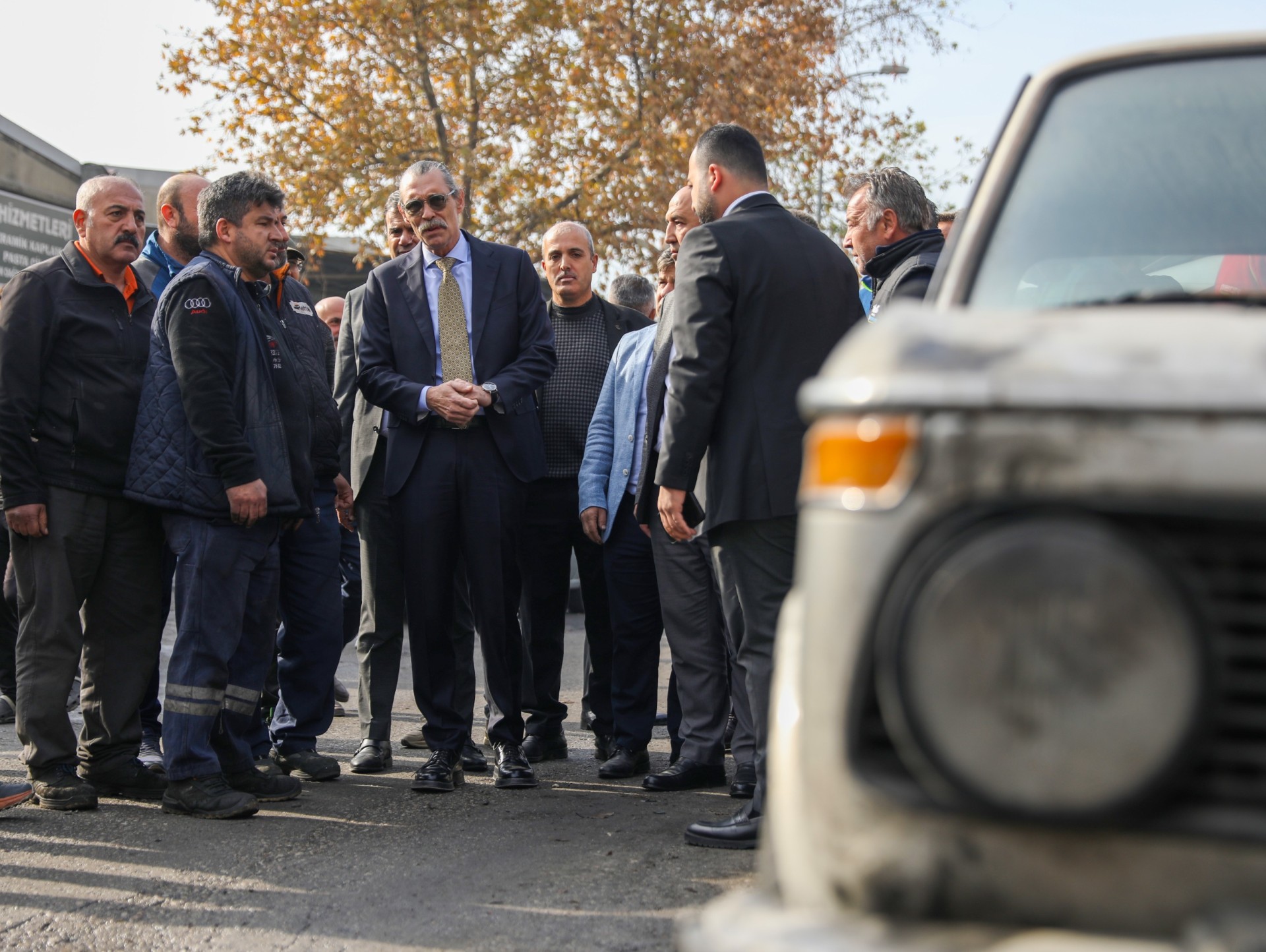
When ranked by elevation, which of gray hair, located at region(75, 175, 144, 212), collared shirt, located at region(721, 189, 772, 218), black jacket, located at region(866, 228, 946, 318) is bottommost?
black jacket, located at region(866, 228, 946, 318)

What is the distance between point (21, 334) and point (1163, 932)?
4.76 meters

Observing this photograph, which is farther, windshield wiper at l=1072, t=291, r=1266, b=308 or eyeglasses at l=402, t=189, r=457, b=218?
eyeglasses at l=402, t=189, r=457, b=218

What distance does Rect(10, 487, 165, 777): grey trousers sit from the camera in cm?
505

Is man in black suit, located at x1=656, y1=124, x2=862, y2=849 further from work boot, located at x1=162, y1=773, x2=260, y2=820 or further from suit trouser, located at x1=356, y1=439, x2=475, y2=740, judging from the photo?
suit trouser, located at x1=356, y1=439, x2=475, y2=740

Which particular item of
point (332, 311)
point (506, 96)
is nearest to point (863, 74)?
point (506, 96)

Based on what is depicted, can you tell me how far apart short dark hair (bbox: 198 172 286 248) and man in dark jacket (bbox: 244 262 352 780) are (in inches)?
15.5

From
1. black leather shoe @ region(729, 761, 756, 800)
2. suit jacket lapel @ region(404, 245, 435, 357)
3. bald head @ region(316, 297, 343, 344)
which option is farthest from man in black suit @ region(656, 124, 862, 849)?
bald head @ region(316, 297, 343, 344)

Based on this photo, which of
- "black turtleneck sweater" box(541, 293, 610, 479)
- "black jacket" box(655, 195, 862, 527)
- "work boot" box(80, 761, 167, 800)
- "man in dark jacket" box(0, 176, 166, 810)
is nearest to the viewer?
"black jacket" box(655, 195, 862, 527)

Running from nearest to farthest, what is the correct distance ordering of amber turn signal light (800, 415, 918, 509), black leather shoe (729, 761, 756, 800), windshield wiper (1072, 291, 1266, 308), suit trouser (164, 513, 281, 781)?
amber turn signal light (800, 415, 918, 509) < windshield wiper (1072, 291, 1266, 308) < suit trouser (164, 513, 281, 781) < black leather shoe (729, 761, 756, 800)

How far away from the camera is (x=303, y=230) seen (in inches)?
888

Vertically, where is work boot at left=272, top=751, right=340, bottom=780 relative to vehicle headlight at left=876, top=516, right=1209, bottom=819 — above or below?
below

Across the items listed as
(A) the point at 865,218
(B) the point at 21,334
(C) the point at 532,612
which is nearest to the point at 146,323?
(B) the point at 21,334

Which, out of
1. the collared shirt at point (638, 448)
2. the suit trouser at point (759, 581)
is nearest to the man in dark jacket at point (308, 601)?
the collared shirt at point (638, 448)

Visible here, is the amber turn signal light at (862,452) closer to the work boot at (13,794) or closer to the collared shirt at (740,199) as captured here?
the collared shirt at (740,199)
